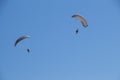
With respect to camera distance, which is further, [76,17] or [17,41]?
[17,41]

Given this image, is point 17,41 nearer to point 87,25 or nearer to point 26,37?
point 26,37

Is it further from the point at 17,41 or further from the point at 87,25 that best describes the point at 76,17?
the point at 17,41

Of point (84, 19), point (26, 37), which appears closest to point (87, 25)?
point (84, 19)

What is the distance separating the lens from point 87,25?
37312 mm

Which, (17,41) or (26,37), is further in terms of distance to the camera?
(17,41)

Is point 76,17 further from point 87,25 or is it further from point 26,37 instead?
point 26,37

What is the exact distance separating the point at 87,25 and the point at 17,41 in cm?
1128

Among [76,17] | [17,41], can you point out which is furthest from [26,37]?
[76,17]

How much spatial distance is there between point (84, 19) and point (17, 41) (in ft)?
35.9

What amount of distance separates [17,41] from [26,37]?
3.32 m

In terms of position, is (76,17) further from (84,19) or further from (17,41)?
(17,41)

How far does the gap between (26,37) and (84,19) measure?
8623 millimetres

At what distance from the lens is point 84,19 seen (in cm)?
3797

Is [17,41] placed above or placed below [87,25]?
above
